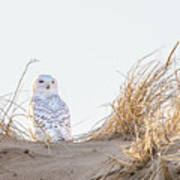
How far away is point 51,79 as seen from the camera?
182 inches

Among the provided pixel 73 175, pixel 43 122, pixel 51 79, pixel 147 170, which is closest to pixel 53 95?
pixel 51 79

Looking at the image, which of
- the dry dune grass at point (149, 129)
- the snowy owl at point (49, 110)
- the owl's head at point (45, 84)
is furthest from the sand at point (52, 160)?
the owl's head at point (45, 84)

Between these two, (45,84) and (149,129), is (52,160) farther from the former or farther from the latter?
(45,84)

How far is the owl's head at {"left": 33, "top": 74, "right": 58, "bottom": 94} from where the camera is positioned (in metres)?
4.56

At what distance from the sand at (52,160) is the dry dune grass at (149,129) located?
0.19m

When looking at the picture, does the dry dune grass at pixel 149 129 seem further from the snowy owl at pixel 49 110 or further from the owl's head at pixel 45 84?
the owl's head at pixel 45 84

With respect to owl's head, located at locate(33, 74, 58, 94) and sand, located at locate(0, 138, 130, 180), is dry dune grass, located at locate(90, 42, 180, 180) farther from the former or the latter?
owl's head, located at locate(33, 74, 58, 94)

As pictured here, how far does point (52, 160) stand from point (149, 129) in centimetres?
70

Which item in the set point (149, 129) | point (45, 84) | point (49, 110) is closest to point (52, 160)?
point (149, 129)

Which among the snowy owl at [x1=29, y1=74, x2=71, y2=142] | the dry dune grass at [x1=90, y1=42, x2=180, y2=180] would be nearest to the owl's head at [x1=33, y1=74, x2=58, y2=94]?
the snowy owl at [x1=29, y1=74, x2=71, y2=142]

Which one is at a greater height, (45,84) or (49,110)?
(45,84)

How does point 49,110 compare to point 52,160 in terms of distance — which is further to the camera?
point 49,110

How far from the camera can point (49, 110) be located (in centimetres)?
414

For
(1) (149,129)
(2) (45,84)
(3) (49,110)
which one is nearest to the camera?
(1) (149,129)
